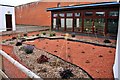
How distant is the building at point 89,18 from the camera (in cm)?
1503

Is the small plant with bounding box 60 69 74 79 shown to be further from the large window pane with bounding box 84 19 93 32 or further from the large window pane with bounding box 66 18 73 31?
the large window pane with bounding box 66 18 73 31

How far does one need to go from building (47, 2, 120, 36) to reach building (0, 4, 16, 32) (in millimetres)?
5030

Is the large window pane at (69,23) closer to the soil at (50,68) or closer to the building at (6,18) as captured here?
the building at (6,18)

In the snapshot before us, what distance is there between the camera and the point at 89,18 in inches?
670

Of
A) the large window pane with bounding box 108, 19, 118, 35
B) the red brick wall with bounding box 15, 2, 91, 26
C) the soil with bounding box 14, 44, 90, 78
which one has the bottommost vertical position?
the soil with bounding box 14, 44, 90, 78

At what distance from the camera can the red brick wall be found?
26203 mm

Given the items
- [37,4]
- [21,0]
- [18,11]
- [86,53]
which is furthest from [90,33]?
[18,11]

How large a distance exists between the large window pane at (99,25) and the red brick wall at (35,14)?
952 centimetres

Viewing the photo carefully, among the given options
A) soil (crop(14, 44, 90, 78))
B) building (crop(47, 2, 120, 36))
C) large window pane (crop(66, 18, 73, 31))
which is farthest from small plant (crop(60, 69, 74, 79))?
large window pane (crop(66, 18, 73, 31))

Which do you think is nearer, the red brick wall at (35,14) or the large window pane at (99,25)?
the large window pane at (99,25)

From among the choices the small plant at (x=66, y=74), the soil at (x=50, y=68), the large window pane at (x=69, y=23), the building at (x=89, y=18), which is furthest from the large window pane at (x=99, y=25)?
the small plant at (x=66, y=74)

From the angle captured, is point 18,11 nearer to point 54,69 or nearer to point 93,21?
point 93,21

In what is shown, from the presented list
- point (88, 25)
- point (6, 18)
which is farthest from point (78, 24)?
point (6, 18)

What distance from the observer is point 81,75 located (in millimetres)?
6473
